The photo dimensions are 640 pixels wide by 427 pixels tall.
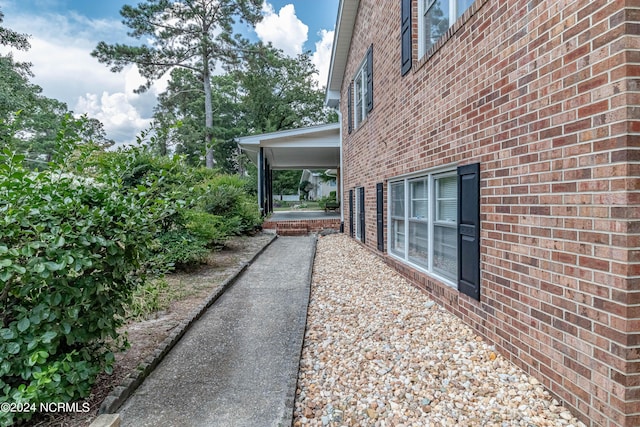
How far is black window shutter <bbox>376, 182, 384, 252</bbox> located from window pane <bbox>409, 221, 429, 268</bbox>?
4.05 feet

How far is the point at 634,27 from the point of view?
173 cm

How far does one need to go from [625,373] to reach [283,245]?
27.6 feet

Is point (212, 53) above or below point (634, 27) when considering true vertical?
above

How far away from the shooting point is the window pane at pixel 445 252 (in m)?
3.81

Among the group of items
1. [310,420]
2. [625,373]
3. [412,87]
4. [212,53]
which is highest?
[212,53]

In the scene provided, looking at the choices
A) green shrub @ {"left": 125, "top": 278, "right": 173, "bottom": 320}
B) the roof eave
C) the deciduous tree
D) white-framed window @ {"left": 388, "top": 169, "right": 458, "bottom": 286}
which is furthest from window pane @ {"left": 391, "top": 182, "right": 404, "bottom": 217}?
the deciduous tree

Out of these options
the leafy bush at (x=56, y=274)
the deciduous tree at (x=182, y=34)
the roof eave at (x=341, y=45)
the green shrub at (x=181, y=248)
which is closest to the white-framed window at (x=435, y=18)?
the leafy bush at (x=56, y=274)

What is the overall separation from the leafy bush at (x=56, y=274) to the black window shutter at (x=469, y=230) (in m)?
2.61

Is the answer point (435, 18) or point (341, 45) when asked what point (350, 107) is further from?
point (435, 18)

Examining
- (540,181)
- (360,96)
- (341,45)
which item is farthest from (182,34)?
(540,181)

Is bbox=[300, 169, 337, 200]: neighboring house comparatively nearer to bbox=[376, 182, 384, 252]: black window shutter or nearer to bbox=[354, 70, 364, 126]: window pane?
bbox=[354, 70, 364, 126]: window pane

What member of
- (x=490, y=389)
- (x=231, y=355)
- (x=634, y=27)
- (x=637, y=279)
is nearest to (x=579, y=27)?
(x=634, y=27)

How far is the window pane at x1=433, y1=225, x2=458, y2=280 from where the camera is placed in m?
3.81

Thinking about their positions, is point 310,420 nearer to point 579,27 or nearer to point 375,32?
point 579,27
